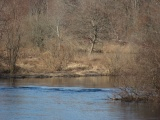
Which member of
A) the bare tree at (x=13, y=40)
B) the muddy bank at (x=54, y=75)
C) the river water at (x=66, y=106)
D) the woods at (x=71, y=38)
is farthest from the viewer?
the woods at (x=71, y=38)

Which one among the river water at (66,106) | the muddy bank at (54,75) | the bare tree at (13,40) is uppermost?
the bare tree at (13,40)

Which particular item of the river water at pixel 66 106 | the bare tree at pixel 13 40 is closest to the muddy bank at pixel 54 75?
the bare tree at pixel 13 40

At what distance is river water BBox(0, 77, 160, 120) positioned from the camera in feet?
70.6

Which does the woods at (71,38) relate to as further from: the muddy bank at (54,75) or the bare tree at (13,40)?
the muddy bank at (54,75)

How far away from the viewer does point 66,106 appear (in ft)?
81.5

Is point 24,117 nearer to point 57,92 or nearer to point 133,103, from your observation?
point 133,103

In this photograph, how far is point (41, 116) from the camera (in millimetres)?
21391

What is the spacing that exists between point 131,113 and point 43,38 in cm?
3377

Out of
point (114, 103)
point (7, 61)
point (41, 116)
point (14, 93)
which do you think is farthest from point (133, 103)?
point (7, 61)

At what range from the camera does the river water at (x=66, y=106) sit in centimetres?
2153

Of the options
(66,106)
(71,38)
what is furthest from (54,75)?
(66,106)

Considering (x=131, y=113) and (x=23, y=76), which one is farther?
(x=23, y=76)

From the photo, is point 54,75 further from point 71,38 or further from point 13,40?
point 71,38

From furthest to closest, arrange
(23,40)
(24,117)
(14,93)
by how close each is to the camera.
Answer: (23,40)
(14,93)
(24,117)
